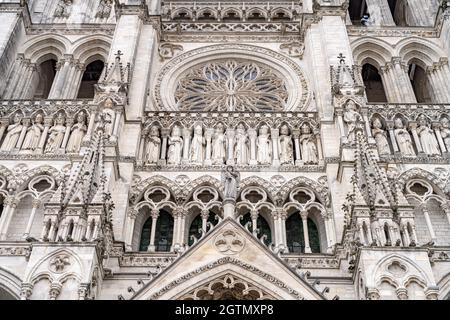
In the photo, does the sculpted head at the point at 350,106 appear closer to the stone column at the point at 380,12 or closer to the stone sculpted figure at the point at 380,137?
the stone sculpted figure at the point at 380,137

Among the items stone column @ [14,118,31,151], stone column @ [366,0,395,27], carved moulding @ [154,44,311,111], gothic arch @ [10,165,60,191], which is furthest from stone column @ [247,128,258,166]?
stone column @ [366,0,395,27]

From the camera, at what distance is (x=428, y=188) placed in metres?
16.4

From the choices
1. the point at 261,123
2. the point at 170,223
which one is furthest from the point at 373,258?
the point at 261,123

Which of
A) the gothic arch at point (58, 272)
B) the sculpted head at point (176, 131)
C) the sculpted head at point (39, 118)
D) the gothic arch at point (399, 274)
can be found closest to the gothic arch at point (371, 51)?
the sculpted head at point (176, 131)

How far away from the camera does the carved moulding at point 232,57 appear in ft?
66.1

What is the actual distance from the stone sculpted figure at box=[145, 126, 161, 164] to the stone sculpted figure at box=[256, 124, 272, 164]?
9.15 ft

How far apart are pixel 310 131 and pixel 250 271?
21.1ft

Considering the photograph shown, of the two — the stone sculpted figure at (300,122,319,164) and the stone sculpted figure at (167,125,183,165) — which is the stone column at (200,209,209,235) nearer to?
the stone sculpted figure at (167,125,183,165)

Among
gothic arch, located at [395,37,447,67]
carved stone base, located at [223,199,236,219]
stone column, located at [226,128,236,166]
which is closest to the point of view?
carved stone base, located at [223,199,236,219]

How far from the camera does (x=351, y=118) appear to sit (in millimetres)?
17219

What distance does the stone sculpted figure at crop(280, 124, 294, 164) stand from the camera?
17.4m

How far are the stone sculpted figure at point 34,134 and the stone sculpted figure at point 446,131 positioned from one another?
11.3m

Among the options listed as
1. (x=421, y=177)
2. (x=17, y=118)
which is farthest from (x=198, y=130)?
(x=421, y=177)
